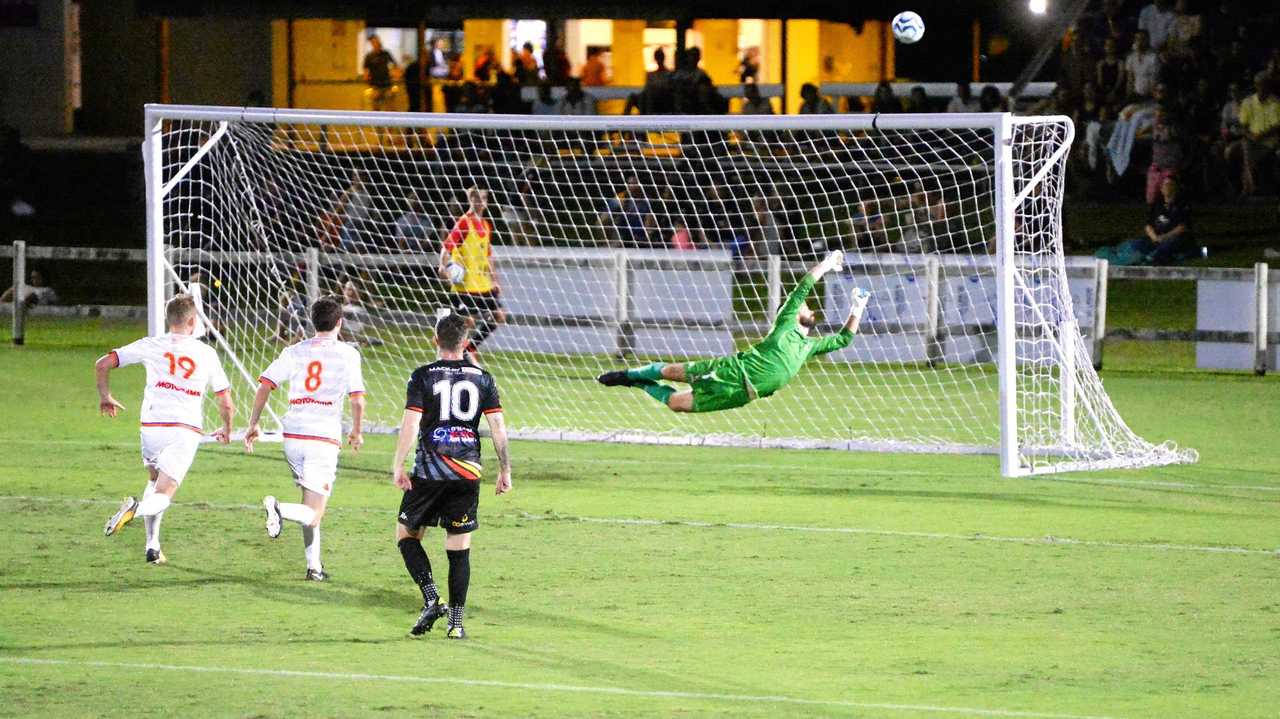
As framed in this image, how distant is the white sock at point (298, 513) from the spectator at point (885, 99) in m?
19.7

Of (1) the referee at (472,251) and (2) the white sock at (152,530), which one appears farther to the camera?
(1) the referee at (472,251)

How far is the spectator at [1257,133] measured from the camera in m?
26.9

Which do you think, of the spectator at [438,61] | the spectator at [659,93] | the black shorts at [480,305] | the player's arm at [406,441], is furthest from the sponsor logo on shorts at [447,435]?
the spectator at [438,61]

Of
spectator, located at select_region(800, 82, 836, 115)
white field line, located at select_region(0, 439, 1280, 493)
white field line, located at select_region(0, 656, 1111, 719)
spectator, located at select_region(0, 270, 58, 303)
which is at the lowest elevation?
white field line, located at select_region(0, 656, 1111, 719)

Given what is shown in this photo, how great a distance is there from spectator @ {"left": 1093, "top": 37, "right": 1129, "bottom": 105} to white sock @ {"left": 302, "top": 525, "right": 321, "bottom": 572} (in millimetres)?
20951

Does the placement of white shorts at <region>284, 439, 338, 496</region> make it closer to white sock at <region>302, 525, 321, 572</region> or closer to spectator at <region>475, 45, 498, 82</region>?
white sock at <region>302, 525, 321, 572</region>

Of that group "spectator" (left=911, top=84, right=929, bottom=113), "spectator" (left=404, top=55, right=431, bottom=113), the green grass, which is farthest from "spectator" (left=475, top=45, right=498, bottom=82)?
the green grass

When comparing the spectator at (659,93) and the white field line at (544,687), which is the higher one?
the spectator at (659,93)

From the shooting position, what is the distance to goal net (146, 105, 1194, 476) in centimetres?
1507

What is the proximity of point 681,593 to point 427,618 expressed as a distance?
166cm

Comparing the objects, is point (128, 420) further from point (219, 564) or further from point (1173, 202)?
point (1173, 202)

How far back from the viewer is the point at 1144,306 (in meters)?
26.5

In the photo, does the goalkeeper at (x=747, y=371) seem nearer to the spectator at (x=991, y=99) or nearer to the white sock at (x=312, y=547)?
the white sock at (x=312, y=547)

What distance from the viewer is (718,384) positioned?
1356 cm
